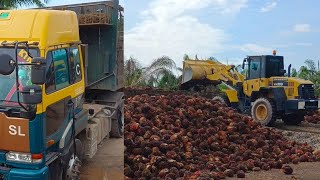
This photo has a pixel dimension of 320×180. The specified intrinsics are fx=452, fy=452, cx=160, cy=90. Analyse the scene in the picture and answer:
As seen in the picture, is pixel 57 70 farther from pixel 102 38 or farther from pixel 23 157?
pixel 102 38

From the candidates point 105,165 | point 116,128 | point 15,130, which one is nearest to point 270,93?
point 116,128

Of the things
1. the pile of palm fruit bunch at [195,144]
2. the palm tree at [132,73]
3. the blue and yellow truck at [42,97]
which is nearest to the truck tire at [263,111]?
the pile of palm fruit bunch at [195,144]

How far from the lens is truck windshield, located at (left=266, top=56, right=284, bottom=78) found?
619 inches

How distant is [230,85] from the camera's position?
17.9 meters

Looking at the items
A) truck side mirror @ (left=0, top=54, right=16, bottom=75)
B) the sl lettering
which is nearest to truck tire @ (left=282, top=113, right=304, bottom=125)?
the sl lettering

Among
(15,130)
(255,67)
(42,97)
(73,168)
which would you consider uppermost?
(255,67)

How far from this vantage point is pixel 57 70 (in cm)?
564

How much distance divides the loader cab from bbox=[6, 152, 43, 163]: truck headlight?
1179cm

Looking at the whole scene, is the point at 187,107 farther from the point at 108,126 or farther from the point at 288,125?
the point at 288,125

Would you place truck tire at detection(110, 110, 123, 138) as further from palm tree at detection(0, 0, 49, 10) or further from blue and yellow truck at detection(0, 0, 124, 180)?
palm tree at detection(0, 0, 49, 10)

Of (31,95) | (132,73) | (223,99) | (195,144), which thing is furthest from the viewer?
(132,73)

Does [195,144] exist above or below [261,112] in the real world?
below

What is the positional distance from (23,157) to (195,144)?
4779 millimetres

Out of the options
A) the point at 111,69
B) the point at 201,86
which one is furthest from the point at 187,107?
the point at 201,86
